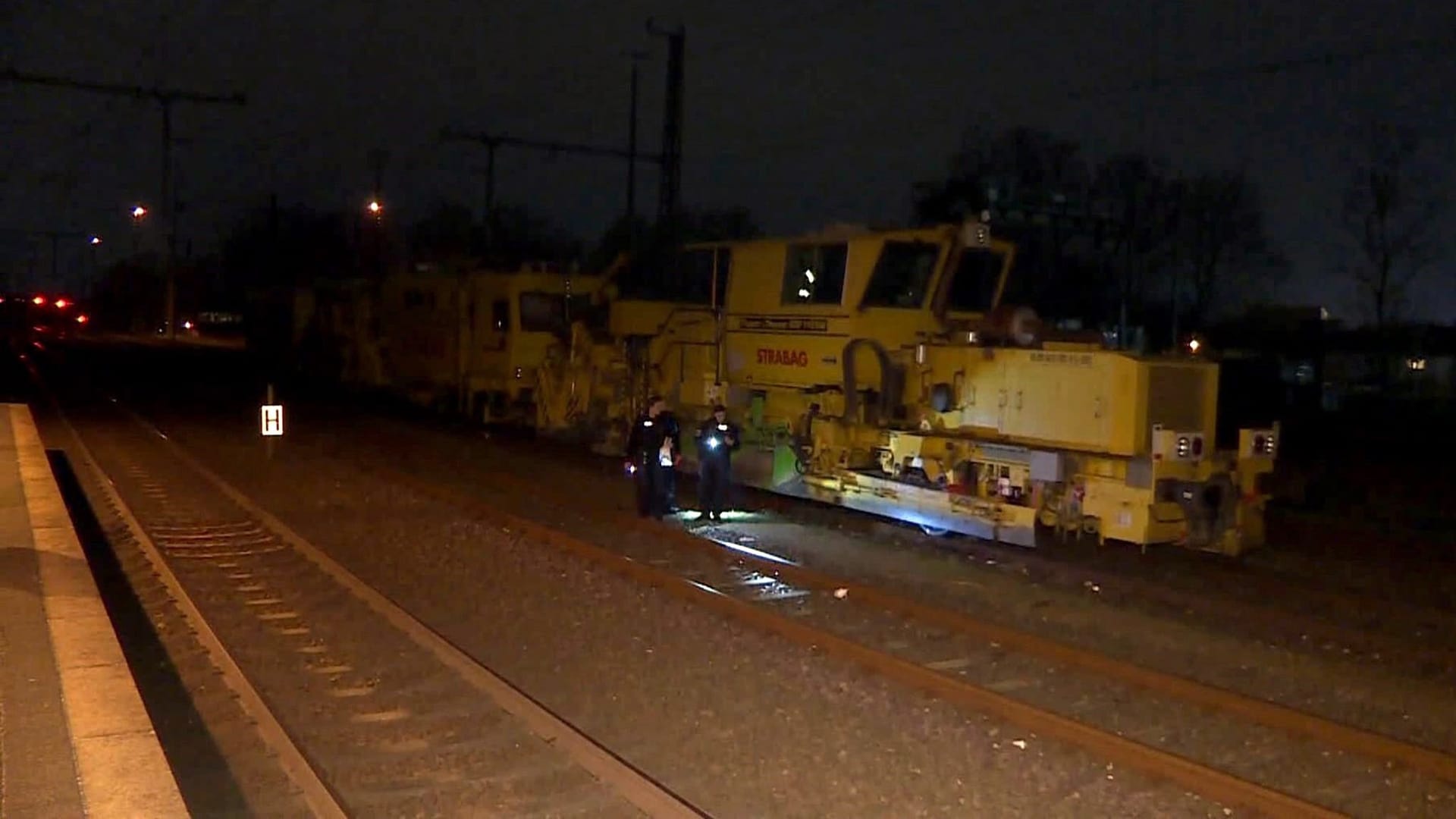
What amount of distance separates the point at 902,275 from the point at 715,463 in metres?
3.11

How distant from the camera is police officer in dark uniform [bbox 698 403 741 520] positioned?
51.9ft

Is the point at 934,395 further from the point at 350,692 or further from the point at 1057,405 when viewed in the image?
the point at 350,692

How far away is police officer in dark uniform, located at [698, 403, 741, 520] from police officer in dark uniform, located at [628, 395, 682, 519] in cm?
36

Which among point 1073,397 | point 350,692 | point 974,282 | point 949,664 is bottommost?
point 350,692

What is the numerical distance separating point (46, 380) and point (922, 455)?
3734 cm

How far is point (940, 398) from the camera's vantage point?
1516 centimetres

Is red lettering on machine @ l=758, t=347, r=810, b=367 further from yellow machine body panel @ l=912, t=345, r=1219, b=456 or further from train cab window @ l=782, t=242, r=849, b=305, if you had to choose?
yellow machine body panel @ l=912, t=345, r=1219, b=456

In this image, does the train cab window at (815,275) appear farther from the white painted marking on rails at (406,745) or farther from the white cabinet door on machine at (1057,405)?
the white painted marking on rails at (406,745)

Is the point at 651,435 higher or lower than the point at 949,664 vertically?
higher

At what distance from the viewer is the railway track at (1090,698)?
269 inches

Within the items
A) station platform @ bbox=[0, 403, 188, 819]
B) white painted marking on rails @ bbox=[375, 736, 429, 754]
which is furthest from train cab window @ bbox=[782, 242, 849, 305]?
white painted marking on rails @ bbox=[375, 736, 429, 754]

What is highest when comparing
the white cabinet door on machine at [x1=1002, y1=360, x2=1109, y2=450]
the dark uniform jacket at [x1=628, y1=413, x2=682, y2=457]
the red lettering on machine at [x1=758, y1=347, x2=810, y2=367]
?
the red lettering on machine at [x1=758, y1=347, x2=810, y2=367]

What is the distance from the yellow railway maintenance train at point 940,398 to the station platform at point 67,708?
837cm

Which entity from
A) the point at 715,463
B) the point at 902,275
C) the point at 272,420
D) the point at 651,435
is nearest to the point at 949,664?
the point at 651,435
